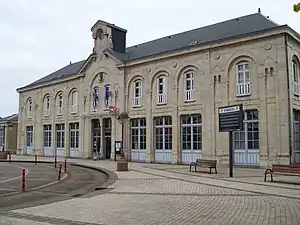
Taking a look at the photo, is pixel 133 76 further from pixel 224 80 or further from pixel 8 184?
pixel 8 184

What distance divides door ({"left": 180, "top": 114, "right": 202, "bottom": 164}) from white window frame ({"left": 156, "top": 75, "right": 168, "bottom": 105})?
2299mm

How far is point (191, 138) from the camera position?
25984 millimetres

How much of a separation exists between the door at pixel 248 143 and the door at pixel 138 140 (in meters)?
8.33

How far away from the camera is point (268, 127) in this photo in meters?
21.8

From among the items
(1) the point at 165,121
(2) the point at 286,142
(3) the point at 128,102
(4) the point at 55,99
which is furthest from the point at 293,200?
(4) the point at 55,99

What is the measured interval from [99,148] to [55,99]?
922 centimetres

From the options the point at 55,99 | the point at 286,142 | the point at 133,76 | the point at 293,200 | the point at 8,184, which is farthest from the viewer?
the point at 55,99

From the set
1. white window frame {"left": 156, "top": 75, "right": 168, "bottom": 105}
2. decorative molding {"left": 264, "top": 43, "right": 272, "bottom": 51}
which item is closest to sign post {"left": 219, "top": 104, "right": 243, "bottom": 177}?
decorative molding {"left": 264, "top": 43, "right": 272, "bottom": 51}

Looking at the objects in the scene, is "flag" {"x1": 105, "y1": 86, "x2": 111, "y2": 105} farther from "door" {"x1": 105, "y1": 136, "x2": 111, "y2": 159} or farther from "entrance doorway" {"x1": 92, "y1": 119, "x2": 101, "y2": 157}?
"door" {"x1": 105, "y1": 136, "x2": 111, "y2": 159}

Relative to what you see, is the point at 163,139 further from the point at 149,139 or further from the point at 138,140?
the point at 138,140

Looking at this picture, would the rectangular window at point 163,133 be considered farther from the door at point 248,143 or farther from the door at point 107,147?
the door at point 107,147

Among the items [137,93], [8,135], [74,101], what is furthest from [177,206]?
[8,135]

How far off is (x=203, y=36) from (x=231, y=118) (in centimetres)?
1230

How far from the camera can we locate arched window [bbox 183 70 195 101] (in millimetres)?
26234
